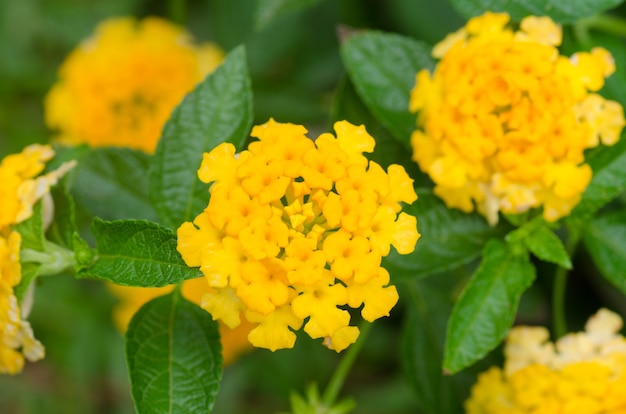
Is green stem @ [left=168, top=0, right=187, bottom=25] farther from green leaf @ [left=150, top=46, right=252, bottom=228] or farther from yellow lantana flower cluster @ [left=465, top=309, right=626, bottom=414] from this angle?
yellow lantana flower cluster @ [left=465, top=309, right=626, bottom=414]

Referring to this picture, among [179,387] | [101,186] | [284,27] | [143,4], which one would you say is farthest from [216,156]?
[143,4]

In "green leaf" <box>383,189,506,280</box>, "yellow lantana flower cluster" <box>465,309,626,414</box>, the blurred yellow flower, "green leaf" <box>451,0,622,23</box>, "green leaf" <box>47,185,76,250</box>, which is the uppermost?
"green leaf" <box>451,0,622,23</box>

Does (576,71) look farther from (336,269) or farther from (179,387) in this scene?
(179,387)

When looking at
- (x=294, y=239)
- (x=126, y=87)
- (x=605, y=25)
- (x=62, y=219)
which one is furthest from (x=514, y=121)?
(x=126, y=87)

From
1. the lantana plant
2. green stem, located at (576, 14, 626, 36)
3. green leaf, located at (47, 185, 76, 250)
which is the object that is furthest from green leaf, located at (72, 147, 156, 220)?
green stem, located at (576, 14, 626, 36)

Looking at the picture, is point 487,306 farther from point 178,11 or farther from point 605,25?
point 178,11

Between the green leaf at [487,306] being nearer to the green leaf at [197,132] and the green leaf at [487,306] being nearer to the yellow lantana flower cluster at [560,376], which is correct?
the yellow lantana flower cluster at [560,376]
